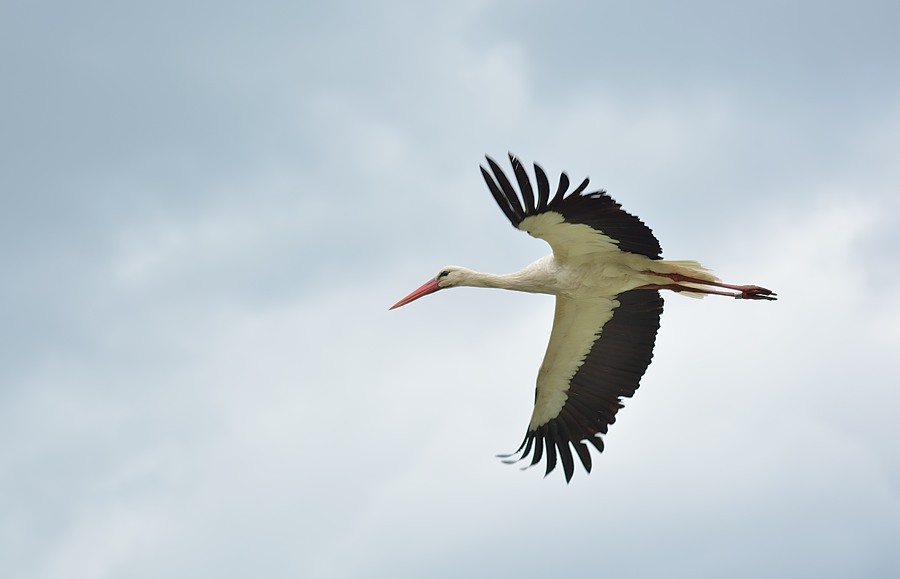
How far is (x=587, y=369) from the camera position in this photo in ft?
45.4

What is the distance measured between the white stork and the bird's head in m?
0.01

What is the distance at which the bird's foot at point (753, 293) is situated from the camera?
13.2 meters

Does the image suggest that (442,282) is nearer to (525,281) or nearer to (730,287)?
(525,281)

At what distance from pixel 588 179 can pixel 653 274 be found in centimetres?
213

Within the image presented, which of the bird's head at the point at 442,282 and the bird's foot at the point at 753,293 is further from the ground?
the bird's head at the point at 442,282

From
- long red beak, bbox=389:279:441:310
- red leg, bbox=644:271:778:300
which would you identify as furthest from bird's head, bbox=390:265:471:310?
red leg, bbox=644:271:778:300

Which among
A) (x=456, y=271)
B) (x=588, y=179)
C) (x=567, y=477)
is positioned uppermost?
(x=456, y=271)

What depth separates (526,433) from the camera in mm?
14125

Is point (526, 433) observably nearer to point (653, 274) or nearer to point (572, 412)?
point (572, 412)

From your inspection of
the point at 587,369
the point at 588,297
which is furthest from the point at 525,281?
the point at 587,369

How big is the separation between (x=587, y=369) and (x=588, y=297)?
1.03m

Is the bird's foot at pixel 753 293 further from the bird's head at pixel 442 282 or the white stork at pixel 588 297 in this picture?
the bird's head at pixel 442 282

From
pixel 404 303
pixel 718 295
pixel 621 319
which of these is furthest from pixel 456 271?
pixel 718 295

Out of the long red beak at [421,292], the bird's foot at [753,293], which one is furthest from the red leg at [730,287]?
the long red beak at [421,292]
